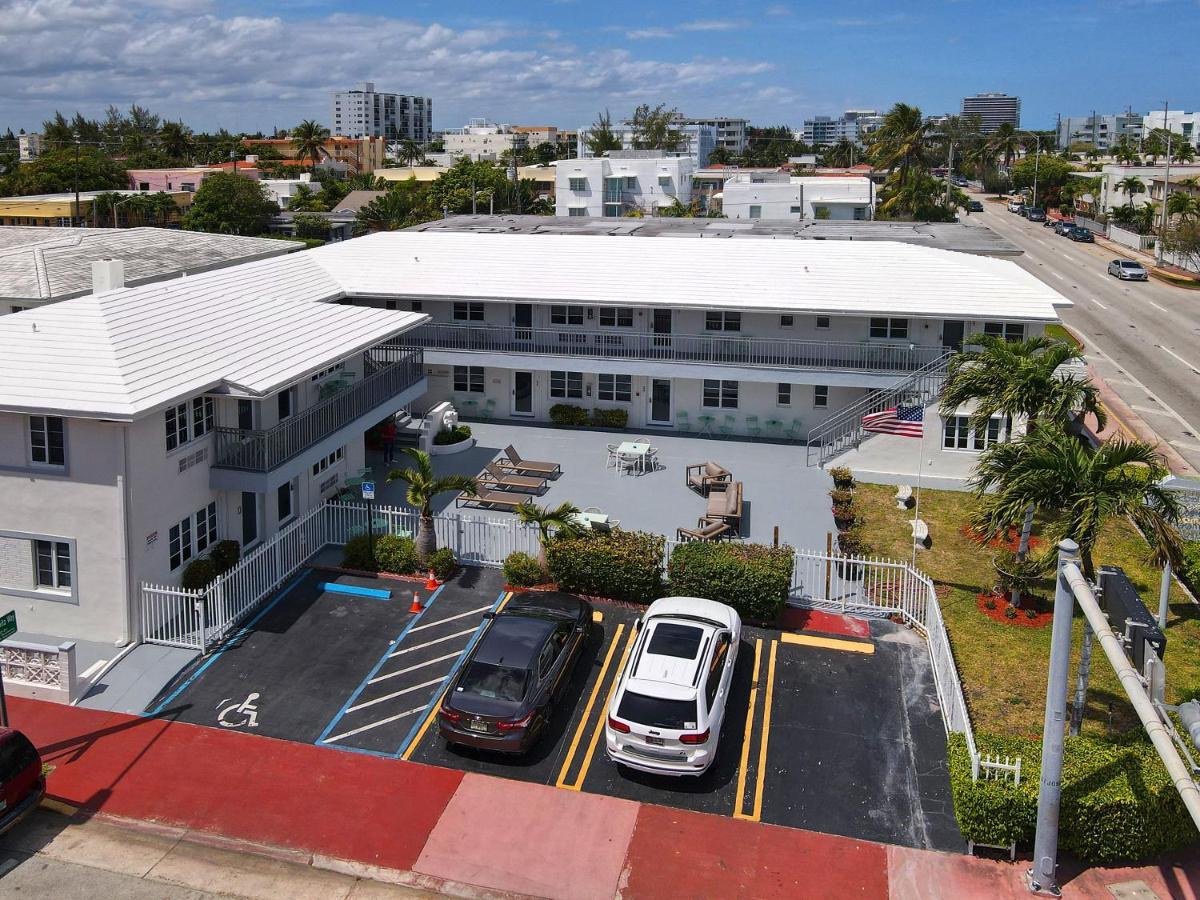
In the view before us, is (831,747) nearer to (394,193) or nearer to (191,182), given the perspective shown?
(394,193)

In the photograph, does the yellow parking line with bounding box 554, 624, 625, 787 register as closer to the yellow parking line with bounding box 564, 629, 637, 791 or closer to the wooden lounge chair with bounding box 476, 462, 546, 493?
the yellow parking line with bounding box 564, 629, 637, 791

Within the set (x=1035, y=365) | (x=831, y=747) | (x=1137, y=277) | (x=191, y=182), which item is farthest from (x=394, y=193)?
(x=831, y=747)

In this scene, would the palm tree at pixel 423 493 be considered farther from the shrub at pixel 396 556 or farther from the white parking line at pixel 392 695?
the white parking line at pixel 392 695

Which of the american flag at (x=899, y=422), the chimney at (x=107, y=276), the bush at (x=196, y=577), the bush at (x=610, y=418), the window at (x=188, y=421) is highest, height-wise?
the chimney at (x=107, y=276)

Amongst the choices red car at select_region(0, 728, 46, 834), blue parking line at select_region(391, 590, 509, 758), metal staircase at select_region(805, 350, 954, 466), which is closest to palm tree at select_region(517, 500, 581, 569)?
blue parking line at select_region(391, 590, 509, 758)

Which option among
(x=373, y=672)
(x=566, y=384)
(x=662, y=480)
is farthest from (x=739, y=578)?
(x=566, y=384)

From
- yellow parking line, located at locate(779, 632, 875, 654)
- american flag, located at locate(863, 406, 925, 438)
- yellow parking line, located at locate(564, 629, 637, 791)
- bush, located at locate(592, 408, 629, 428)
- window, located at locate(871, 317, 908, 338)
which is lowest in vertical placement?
yellow parking line, located at locate(564, 629, 637, 791)

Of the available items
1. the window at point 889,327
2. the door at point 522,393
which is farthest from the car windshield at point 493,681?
the window at point 889,327
